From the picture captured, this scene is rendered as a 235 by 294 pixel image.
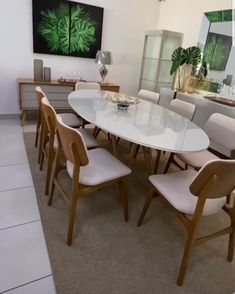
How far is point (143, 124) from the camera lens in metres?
1.80

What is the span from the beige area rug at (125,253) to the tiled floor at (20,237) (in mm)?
62

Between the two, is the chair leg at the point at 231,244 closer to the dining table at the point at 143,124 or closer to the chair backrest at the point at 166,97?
the dining table at the point at 143,124

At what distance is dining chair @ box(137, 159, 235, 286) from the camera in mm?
1124

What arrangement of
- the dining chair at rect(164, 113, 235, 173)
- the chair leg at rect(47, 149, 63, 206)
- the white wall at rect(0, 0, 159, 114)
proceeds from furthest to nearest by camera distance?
the white wall at rect(0, 0, 159, 114) → the dining chair at rect(164, 113, 235, 173) → the chair leg at rect(47, 149, 63, 206)

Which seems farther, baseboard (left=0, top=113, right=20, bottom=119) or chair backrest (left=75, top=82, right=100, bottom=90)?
baseboard (left=0, top=113, right=20, bottom=119)

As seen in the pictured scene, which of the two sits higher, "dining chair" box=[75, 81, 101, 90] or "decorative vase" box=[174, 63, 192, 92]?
"decorative vase" box=[174, 63, 192, 92]

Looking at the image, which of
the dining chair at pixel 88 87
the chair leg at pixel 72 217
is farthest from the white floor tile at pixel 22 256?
the dining chair at pixel 88 87

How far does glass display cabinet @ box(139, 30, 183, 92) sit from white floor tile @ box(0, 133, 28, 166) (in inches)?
99.6

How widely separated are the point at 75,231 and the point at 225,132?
1.54 meters

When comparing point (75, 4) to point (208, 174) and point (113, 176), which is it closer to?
point (113, 176)

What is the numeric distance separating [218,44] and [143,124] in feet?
7.57

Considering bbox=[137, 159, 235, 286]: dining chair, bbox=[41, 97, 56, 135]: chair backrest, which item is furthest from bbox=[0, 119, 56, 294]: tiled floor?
bbox=[137, 159, 235, 286]: dining chair

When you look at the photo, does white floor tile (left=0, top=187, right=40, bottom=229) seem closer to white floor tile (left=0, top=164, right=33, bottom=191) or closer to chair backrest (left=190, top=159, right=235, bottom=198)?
white floor tile (left=0, top=164, right=33, bottom=191)

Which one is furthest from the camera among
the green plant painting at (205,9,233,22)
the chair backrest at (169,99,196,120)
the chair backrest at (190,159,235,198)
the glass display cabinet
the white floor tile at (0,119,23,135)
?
the glass display cabinet
